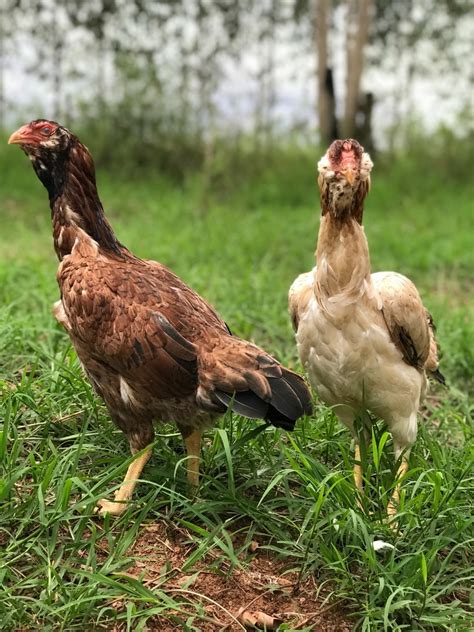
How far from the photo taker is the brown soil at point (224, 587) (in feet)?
7.01

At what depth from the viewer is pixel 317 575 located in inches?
91.0

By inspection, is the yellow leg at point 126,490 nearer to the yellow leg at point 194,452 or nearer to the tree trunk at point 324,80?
the yellow leg at point 194,452

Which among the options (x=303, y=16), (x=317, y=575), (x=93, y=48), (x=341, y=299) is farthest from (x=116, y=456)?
(x=303, y=16)

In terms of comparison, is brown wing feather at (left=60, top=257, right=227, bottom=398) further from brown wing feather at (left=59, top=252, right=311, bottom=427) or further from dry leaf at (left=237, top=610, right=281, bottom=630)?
dry leaf at (left=237, top=610, right=281, bottom=630)

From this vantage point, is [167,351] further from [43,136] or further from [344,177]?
[43,136]

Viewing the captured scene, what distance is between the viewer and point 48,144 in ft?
8.52

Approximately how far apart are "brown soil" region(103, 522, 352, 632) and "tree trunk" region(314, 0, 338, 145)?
349 inches

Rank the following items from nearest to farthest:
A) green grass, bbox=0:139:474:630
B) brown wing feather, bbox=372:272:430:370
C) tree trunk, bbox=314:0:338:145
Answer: green grass, bbox=0:139:474:630
brown wing feather, bbox=372:272:430:370
tree trunk, bbox=314:0:338:145

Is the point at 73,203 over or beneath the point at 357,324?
over

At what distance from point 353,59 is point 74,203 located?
8.47m

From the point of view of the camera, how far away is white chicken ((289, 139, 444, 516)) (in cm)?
248

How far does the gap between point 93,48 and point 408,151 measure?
491 centimetres

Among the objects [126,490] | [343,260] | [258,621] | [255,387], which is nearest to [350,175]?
[343,260]

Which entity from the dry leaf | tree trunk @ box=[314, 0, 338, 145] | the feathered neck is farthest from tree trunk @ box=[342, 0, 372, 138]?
the dry leaf
